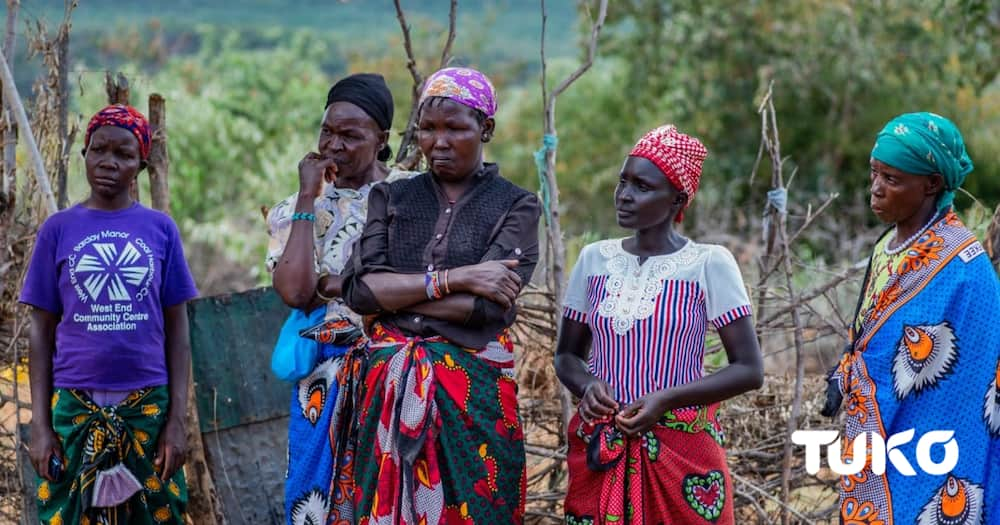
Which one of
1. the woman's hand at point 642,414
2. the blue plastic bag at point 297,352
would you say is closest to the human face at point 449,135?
the blue plastic bag at point 297,352

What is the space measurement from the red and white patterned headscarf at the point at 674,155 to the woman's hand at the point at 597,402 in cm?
62

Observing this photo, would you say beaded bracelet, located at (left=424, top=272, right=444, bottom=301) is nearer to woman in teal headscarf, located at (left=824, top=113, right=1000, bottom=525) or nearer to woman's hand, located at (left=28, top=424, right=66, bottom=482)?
woman in teal headscarf, located at (left=824, top=113, right=1000, bottom=525)

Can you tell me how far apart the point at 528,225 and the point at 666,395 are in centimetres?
65

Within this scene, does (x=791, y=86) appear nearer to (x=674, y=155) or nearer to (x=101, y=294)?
(x=674, y=155)

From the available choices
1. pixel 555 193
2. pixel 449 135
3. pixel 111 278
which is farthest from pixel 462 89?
pixel 111 278

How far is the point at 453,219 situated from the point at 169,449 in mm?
1309

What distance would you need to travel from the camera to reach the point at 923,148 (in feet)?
10.8

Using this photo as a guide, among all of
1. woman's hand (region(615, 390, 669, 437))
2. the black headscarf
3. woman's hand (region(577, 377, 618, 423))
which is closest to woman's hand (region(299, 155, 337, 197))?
the black headscarf

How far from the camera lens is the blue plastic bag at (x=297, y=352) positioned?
3.74m

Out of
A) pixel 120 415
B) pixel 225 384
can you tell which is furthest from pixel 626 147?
pixel 120 415

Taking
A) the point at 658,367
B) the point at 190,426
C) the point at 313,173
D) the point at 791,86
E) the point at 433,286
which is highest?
the point at 791,86

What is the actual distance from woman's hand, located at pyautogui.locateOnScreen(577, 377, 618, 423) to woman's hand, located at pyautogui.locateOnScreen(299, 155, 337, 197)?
1.09 meters

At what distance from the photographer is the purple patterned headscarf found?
11.2 feet

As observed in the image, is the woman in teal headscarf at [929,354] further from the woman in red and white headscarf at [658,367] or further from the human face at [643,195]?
the human face at [643,195]
